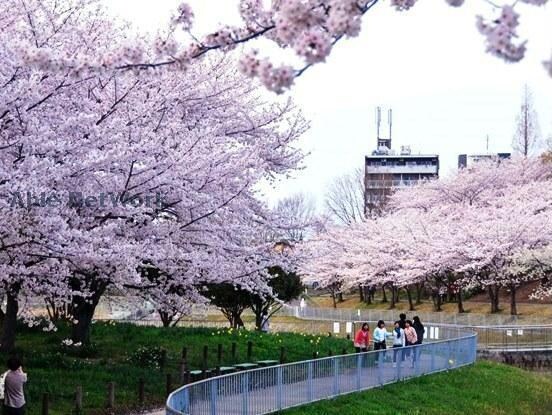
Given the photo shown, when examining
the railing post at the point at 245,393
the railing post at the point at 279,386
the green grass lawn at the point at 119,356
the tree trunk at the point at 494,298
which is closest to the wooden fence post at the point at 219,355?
the green grass lawn at the point at 119,356

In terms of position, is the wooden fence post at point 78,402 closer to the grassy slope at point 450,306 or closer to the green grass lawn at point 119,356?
the green grass lawn at point 119,356

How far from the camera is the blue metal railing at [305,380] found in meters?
12.5

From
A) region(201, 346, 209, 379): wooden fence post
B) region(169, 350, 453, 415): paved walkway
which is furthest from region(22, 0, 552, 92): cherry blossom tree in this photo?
region(201, 346, 209, 379): wooden fence post

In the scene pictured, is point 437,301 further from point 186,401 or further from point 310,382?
point 186,401

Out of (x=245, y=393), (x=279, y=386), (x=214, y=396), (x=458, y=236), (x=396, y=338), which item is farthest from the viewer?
(x=458, y=236)

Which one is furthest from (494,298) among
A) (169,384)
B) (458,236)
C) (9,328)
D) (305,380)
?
(169,384)

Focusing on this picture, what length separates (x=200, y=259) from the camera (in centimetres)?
1822

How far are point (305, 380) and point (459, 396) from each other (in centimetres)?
694

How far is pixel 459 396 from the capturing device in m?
21.9

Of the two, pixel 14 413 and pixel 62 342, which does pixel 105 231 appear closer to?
pixel 14 413

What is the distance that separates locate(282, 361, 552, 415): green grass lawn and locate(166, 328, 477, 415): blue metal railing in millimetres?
274

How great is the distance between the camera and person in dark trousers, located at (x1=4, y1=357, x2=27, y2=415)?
11.8 meters

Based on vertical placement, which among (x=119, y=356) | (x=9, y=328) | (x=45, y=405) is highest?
(x=9, y=328)

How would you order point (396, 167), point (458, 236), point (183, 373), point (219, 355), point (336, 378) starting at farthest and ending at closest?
1. point (396, 167)
2. point (458, 236)
3. point (219, 355)
4. point (183, 373)
5. point (336, 378)
